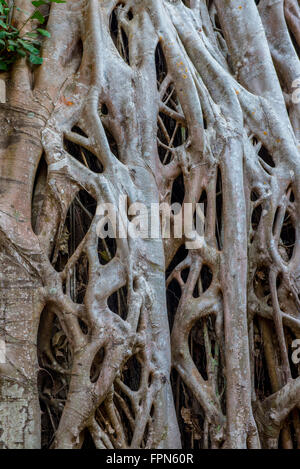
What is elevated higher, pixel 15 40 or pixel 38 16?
pixel 38 16

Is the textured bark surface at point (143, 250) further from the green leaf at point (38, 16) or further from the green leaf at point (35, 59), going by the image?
the green leaf at point (38, 16)

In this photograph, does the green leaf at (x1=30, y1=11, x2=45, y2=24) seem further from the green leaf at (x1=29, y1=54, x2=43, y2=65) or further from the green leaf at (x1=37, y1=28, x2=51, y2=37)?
the green leaf at (x1=29, y1=54, x2=43, y2=65)

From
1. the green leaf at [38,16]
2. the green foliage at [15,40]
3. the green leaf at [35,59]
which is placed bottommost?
the green leaf at [35,59]

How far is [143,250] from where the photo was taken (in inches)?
106

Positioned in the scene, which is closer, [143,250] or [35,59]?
[143,250]

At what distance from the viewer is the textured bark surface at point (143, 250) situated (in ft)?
7.88

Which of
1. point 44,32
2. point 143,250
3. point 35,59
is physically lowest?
point 143,250

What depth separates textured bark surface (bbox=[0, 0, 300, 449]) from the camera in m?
2.40

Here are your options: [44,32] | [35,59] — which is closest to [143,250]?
[35,59]

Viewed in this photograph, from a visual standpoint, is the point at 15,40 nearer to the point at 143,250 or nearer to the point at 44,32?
the point at 44,32

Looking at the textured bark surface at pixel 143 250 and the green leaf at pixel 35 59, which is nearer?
the textured bark surface at pixel 143 250

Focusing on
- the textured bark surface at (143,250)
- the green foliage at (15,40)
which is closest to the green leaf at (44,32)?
the green foliage at (15,40)

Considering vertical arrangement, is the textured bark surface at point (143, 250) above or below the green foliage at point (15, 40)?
below
